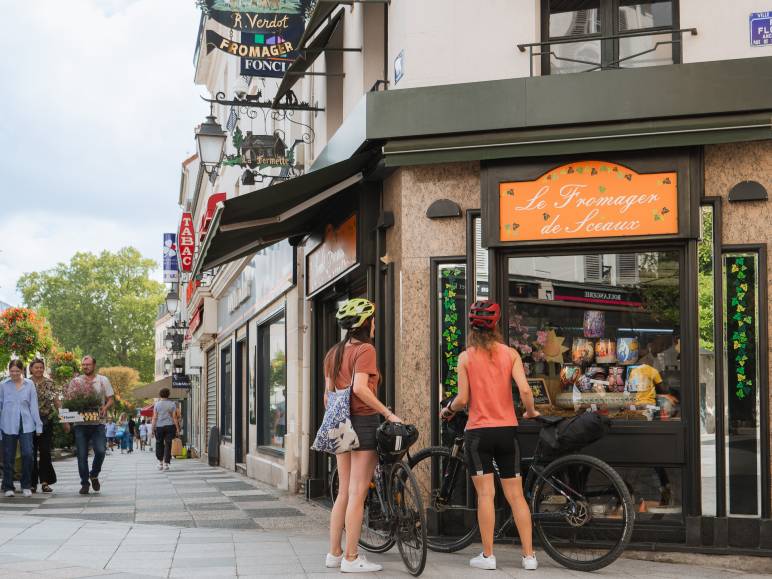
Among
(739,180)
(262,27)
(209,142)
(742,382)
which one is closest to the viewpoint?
(742,382)

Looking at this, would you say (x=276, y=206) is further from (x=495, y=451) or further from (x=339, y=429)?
(x=495, y=451)

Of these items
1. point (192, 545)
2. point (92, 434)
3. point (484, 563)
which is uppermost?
point (92, 434)

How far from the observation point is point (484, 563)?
7.15 metres

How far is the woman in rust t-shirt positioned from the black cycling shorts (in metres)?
0.65

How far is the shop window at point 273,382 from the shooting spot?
1625cm

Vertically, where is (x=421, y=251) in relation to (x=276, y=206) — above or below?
below

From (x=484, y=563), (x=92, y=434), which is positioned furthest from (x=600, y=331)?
(x=92, y=434)

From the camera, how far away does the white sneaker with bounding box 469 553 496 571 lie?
712 cm

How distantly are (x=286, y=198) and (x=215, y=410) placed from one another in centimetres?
1944

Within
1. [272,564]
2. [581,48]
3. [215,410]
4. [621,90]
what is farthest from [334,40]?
[215,410]

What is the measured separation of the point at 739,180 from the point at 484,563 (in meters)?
3.59

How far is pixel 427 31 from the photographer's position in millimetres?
9242

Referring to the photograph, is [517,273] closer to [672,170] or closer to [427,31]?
[672,170]

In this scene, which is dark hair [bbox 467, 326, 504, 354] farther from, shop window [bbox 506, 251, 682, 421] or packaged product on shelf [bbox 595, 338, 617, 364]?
packaged product on shelf [bbox 595, 338, 617, 364]
